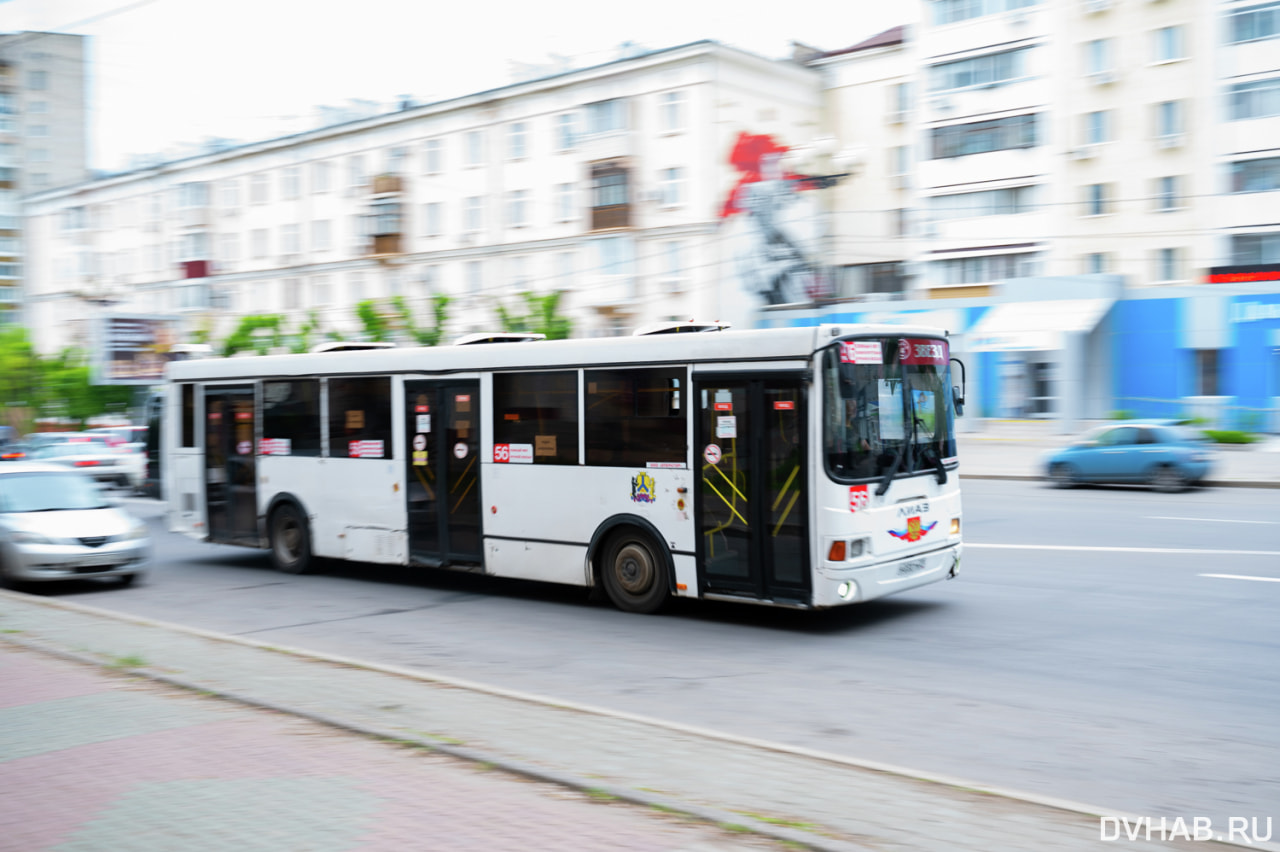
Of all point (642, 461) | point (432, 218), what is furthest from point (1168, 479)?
point (432, 218)

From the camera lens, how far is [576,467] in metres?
11.5

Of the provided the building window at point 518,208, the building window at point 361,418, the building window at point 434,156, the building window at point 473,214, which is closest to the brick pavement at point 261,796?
the building window at point 361,418

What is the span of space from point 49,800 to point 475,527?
704cm

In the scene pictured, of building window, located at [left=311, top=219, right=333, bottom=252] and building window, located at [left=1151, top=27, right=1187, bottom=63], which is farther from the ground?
building window, located at [left=1151, top=27, right=1187, bottom=63]

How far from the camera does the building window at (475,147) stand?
54375mm

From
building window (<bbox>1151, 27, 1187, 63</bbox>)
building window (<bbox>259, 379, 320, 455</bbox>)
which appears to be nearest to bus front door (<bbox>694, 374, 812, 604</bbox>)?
building window (<bbox>259, 379, 320, 455</bbox>)

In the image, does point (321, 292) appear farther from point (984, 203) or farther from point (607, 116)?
point (984, 203)

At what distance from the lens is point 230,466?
15.8 meters

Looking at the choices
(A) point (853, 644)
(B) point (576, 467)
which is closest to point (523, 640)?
(B) point (576, 467)

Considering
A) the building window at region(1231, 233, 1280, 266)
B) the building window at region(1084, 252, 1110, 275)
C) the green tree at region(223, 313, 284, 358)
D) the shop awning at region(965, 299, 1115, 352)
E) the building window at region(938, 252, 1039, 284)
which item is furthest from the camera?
the green tree at region(223, 313, 284, 358)

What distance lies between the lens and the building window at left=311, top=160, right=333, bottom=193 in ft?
200

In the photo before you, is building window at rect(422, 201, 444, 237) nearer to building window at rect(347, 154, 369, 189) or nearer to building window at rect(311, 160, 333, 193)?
building window at rect(347, 154, 369, 189)

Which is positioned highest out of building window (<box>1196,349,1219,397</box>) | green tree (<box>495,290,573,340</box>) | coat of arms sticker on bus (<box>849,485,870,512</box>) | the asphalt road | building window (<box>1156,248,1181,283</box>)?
building window (<box>1156,248,1181,283</box>)

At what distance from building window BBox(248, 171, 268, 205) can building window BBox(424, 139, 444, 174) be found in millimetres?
12883
